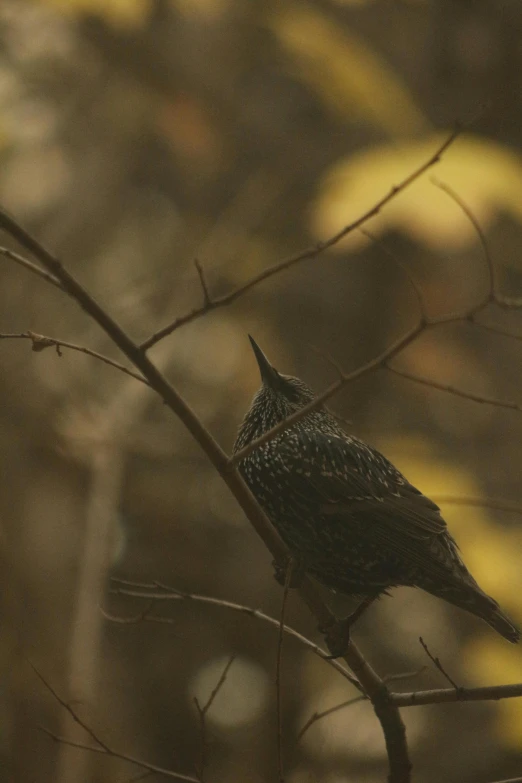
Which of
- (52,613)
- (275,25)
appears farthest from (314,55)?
(52,613)

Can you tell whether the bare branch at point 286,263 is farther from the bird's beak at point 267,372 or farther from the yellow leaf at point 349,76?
A: the yellow leaf at point 349,76

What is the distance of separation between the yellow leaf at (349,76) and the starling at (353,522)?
6.47 ft

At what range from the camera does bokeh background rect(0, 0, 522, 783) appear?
434 cm

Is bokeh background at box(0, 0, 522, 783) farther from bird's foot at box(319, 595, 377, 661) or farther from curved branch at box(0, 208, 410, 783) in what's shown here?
curved branch at box(0, 208, 410, 783)

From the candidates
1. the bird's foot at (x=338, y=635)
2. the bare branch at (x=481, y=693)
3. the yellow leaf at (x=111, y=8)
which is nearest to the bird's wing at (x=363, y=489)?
the bird's foot at (x=338, y=635)

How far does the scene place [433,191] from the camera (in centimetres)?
397

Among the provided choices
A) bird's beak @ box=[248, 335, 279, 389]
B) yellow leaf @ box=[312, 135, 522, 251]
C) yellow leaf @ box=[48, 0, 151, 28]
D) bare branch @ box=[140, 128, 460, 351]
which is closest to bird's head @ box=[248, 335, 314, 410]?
bird's beak @ box=[248, 335, 279, 389]

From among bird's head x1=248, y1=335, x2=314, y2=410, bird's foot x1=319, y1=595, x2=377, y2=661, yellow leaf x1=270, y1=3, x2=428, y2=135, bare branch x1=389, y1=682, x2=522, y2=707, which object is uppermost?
yellow leaf x1=270, y1=3, x2=428, y2=135

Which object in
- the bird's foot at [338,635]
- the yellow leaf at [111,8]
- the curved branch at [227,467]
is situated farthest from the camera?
the yellow leaf at [111,8]

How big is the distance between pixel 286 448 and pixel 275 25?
294 cm

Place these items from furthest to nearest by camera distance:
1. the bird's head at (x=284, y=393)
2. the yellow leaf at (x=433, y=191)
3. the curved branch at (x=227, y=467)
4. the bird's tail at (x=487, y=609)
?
the yellow leaf at (x=433, y=191)
the bird's head at (x=284, y=393)
the bird's tail at (x=487, y=609)
the curved branch at (x=227, y=467)

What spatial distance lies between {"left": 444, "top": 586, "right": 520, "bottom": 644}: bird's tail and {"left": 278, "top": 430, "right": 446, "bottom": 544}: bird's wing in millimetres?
206

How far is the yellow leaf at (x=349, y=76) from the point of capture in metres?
4.46

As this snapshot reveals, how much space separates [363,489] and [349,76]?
2.36 meters
